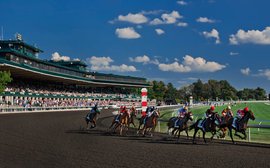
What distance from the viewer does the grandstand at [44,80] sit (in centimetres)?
4403

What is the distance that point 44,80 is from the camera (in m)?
60.9

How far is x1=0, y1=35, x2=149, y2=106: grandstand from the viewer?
44031mm

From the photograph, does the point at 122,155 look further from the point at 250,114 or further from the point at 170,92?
the point at 170,92

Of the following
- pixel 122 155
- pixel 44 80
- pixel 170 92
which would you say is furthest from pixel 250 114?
pixel 170 92

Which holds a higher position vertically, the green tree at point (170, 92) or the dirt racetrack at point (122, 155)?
the green tree at point (170, 92)

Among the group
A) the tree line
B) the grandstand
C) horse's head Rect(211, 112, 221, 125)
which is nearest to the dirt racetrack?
horse's head Rect(211, 112, 221, 125)

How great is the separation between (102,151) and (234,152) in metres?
4.16

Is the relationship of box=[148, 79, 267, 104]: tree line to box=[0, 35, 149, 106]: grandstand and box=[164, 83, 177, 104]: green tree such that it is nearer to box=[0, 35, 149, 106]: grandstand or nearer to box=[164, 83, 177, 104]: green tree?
box=[164, 83, 177, 104]: green tree

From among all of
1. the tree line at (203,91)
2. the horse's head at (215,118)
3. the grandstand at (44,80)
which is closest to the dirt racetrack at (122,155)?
the horse's head at (215,118)

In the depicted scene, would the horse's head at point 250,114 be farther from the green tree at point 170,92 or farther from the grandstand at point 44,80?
the green tree at point 170,92

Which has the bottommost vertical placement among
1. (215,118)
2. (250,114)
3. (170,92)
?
(215,118)

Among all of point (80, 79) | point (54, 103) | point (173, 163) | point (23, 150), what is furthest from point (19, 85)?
point (173, 163)

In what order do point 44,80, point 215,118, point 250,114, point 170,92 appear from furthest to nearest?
point 170,92 → point 44,80 → point 215,118 → point 250,114

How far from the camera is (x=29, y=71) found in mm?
46312
